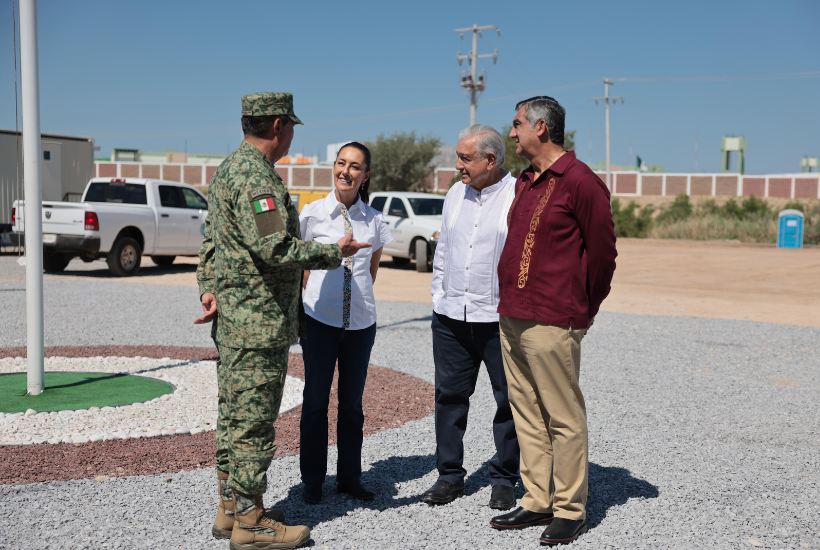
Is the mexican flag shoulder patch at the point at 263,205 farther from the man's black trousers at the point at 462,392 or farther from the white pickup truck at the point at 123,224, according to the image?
Answer: the white pickup truck at the point at 123,224

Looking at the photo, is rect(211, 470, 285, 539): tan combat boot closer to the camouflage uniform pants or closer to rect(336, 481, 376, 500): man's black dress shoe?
the camouflage uniform pants

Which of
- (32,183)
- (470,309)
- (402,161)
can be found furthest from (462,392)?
(402,161)

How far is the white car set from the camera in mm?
17719

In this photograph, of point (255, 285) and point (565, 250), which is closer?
point (255, 285)

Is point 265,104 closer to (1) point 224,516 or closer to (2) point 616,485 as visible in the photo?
(1) point 224,516

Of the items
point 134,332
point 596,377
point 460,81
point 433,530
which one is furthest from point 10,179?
point 460,81

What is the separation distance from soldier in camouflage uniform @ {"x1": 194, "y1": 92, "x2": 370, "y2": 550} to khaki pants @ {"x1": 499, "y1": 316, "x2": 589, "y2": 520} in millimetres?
935

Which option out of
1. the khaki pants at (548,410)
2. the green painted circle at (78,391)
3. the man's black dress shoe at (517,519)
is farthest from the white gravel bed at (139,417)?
the khaki pants at (548,410)

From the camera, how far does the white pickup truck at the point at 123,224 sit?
573 inches

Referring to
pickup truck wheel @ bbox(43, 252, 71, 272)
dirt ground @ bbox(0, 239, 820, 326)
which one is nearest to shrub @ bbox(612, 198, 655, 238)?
dirt ground @ bbox(0, 239, 820, 326)

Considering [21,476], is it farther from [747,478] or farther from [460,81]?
[460,81]

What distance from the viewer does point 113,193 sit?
1614 cm

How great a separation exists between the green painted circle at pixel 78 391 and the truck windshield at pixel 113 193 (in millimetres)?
10562

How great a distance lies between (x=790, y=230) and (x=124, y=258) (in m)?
24.3
